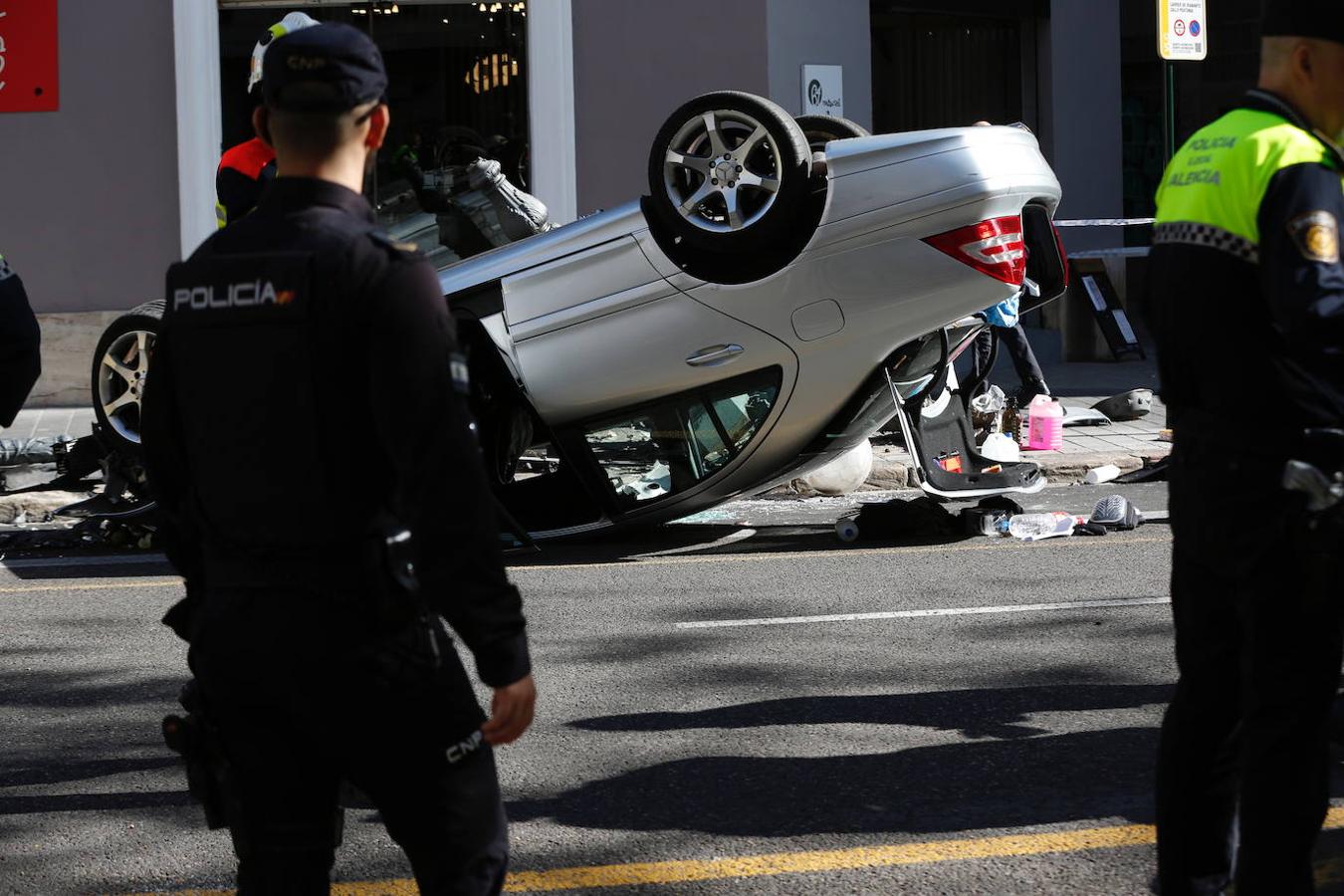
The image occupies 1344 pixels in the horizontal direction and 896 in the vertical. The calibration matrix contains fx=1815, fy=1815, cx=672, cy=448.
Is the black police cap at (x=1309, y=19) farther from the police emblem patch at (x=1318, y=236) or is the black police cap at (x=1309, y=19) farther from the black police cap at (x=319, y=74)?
the black police cap at (x=319, y=74)

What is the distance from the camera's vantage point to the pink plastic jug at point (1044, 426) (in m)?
10.4

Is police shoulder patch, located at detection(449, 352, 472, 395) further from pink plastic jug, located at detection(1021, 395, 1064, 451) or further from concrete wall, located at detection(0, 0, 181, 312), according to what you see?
concrete wall, located at detection(0, 0, 181, 312)

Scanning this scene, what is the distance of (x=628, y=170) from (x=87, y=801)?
10372mm

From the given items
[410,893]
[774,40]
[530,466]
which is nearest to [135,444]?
[530,466]

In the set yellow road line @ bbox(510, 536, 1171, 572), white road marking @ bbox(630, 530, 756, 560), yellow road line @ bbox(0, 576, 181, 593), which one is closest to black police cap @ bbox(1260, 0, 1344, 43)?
yellow road line @ bbox(510, 536, 1171, 572)

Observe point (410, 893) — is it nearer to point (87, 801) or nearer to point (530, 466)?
point (87, 801)

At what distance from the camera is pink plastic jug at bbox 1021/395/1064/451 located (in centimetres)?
1040

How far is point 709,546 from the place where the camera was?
8195 mm

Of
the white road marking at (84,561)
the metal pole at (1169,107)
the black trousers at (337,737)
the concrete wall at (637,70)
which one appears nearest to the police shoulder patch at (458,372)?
the black trousers at (337,737)

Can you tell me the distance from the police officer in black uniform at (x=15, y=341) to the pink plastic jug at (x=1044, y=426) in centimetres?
759

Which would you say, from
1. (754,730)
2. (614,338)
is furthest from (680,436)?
(754,730)

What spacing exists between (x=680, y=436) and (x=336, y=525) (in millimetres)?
5159

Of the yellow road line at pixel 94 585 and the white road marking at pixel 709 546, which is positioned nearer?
the yellow road line at pixel 94 585

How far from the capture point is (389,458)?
2.45 meters
